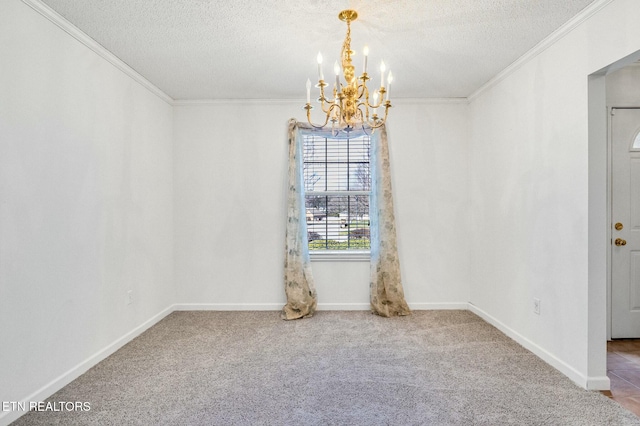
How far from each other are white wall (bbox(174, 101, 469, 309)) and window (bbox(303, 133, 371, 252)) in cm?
31

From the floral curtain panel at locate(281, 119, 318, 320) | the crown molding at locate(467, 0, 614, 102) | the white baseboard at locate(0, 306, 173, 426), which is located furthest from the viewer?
the floral curtain panel at locate(281, 119, 318, 320)

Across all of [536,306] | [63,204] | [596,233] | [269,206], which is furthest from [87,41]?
[536,306]

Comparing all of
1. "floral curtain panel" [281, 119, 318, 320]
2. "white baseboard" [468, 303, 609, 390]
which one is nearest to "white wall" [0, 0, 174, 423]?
"floral curtain panel" [281, 119, 318, 320]

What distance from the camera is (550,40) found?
2.56 m

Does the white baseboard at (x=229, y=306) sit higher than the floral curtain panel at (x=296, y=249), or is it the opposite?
the floral curtain panel at (x=296, y=249)

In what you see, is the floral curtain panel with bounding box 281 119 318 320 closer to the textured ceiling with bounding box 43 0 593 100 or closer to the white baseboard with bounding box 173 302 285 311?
the white baseboard with bounding box 173 302 285 311

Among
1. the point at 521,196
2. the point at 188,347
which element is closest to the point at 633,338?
the point at 521,196

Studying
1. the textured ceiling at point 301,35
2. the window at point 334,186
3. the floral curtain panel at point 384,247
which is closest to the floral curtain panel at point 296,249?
the window at point 334,186

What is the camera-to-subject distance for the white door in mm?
3141

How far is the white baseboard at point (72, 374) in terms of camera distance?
6.31ft

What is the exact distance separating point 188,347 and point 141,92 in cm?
242

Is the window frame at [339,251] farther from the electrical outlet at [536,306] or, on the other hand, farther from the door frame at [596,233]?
the door frame at [596,233]

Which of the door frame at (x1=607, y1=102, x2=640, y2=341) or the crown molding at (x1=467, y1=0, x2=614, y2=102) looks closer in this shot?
the crown molding at (x1=467, y1=0, x2=614, y2=102)

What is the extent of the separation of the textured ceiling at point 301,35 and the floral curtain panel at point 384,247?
0.88 meters
